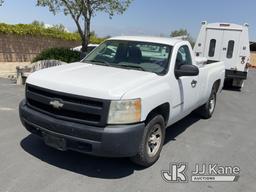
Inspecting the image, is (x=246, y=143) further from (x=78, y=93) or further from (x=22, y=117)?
(x=22, y=117)

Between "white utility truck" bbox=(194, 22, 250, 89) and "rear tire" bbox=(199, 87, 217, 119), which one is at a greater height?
"white utility truck" bbox=(194, 22, 250, 89)

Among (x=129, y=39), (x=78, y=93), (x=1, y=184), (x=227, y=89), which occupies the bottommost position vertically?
(x=227, y=89)

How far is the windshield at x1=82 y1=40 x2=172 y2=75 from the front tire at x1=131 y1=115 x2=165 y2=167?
0.86m

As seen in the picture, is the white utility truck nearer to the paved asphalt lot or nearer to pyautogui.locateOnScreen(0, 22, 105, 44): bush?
the paved asphalt lot

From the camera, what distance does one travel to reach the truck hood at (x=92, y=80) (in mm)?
4188

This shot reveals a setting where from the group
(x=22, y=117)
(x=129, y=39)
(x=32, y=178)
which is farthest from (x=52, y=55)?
(x=32, y=178)

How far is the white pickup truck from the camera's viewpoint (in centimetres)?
415


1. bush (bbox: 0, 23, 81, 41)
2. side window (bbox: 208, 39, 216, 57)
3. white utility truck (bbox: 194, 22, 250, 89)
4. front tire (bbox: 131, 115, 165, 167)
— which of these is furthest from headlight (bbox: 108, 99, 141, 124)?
bush (bbox: 0, 23, 81, 41)

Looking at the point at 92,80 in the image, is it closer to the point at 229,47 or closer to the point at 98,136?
the point at 98,136

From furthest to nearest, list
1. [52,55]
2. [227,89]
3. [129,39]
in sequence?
1. [227,89]
2. [52,55]
3. [129,39]

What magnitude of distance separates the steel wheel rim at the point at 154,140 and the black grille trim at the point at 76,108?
0.92 meters

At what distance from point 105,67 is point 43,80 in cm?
117

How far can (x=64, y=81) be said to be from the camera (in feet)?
14.6

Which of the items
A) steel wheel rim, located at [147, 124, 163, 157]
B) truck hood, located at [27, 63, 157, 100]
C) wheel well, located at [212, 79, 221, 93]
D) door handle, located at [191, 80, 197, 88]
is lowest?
steel wheel rim, located at [147, 124, 163, 157]
